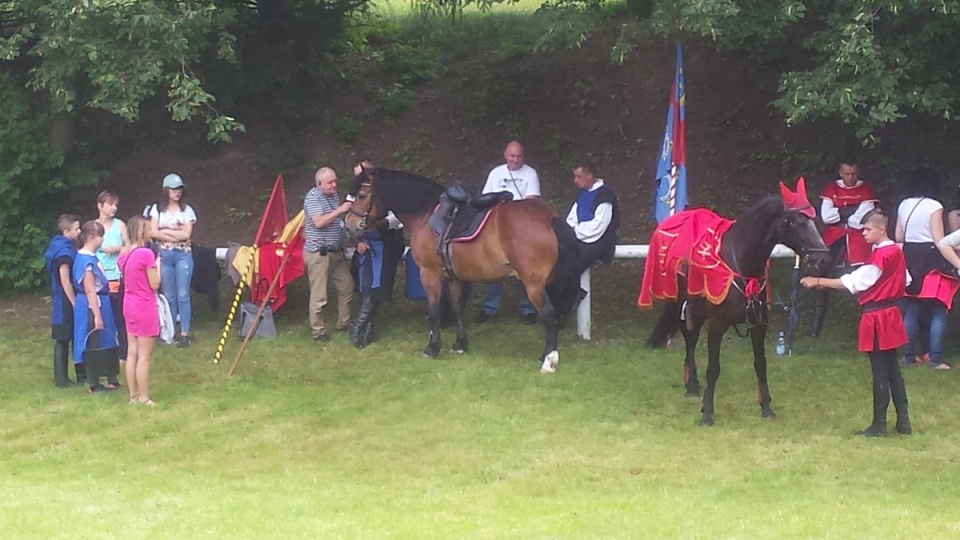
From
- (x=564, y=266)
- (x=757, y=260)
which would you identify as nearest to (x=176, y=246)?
(x=564, y=266)

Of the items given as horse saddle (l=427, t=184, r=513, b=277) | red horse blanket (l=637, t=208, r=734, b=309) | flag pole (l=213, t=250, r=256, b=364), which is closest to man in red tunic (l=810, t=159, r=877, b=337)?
red horse blanket (l=637, t=208, r=734, b=309)

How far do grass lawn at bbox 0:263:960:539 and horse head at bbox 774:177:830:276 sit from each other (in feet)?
4.46

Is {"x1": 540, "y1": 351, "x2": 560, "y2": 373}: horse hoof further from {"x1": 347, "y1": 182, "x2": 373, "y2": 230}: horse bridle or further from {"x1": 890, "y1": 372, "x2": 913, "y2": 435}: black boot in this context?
{"x1": 890, "y1": 372, "x2": 913, "y2": 435}: black boot

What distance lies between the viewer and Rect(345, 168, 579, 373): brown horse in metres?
11.1

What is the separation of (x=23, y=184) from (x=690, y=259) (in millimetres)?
8899

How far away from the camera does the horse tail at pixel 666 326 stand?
10.9 metres

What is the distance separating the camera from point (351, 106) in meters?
19.1

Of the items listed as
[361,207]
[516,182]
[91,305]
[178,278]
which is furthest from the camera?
[516,182]

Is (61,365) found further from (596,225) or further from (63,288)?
(596,225)

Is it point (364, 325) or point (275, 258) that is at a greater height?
point (275, 258)

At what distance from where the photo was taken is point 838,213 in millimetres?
11656

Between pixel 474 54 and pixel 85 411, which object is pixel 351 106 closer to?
pixel 474 54

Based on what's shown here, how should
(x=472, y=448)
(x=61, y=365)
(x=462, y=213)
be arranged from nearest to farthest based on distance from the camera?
(x=472, y=448) → (x=61, y=365) → (x=462, y=213)

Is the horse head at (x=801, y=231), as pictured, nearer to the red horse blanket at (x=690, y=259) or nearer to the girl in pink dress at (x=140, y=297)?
the red horse blanket at (x=690, y=259)
